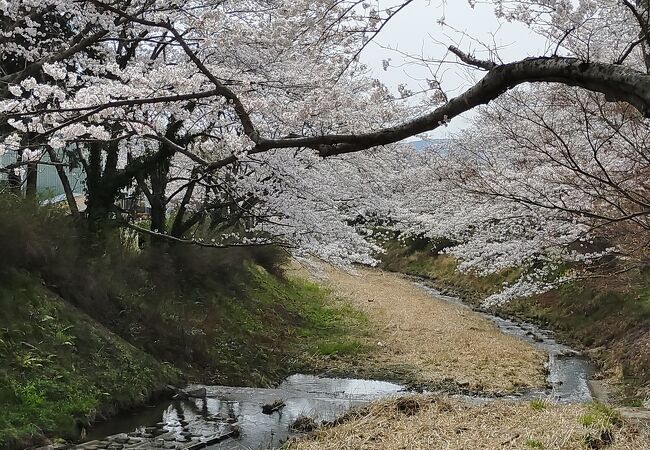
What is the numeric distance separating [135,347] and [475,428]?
5.46 m

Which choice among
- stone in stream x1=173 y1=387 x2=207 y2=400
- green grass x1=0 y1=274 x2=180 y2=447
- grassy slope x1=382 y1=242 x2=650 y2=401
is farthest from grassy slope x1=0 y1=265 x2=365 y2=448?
grassy slope x1=382 y1=242 x2=650 y2=401

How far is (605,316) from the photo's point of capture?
15641 millimetres

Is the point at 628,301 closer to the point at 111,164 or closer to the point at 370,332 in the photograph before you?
the point at 370,332

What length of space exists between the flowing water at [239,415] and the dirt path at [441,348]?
841mm

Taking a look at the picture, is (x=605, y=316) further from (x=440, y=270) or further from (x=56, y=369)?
(x=440, y=270)

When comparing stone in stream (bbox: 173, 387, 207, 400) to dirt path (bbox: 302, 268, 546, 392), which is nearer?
stone in stream (bbox: 173, 387, 207, 400)

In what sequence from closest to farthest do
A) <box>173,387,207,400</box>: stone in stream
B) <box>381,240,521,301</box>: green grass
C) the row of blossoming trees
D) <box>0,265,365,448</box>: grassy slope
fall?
the row of blossoming trees, <box>0,265,365,448</box>: grassy slope, <box>173,387,207,400</box>: stone in stream, <box>381,240,521,301</box>: green grass

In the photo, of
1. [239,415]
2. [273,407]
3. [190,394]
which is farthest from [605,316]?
[190,394]

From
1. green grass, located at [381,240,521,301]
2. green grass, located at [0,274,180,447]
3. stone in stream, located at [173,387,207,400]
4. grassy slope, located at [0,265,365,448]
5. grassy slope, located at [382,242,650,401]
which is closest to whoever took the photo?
green grass, located at [0,274,180,447]

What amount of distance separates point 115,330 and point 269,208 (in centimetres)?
378

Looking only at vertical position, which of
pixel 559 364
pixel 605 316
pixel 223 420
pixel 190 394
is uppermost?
pixel 605 316

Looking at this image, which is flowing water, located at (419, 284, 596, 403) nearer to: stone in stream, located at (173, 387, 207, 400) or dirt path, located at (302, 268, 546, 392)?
dirt path, located at (302, 268, 546, 392)

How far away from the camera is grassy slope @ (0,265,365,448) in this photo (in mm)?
6879

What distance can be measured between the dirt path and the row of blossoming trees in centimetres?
170
